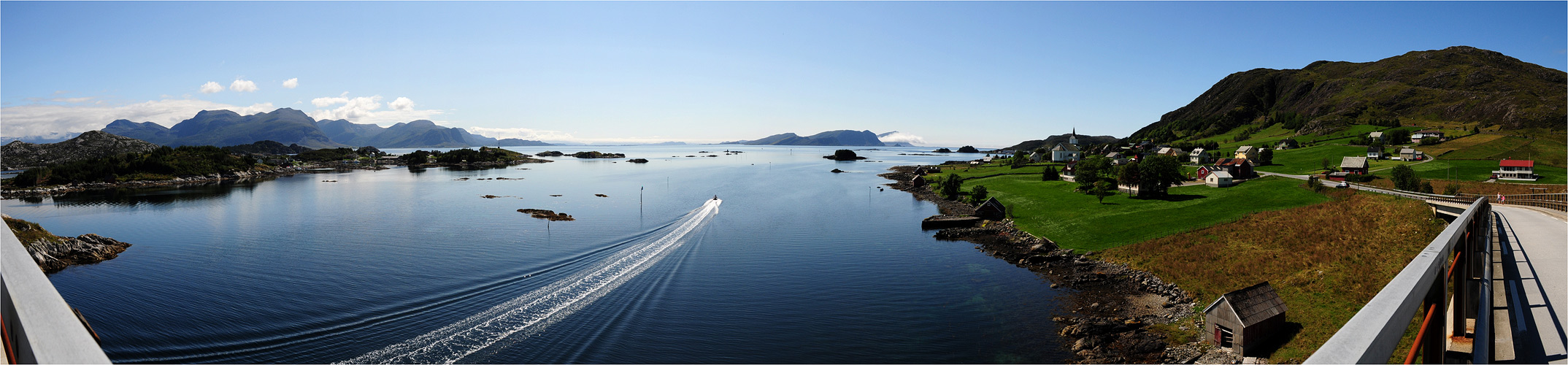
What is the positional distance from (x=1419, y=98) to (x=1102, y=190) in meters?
151

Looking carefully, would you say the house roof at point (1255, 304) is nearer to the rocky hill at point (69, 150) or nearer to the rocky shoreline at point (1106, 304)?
the rocky shoreline at point (1106, 304)

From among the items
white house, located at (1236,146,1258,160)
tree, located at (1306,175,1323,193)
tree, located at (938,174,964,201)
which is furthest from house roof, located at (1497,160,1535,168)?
tree, located at (938,174,964,201)

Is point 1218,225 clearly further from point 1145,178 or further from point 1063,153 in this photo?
point 1063,153

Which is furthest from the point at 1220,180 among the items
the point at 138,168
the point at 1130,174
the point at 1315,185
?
the point at 138,168

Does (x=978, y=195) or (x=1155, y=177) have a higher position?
(x=1155, y=177)

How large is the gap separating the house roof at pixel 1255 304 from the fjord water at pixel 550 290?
545cm

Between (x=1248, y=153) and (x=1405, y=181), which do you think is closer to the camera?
(x=1405, y=181)

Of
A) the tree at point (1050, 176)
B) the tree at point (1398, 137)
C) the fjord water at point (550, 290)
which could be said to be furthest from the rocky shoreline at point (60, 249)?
the tree at point (1398, 137)

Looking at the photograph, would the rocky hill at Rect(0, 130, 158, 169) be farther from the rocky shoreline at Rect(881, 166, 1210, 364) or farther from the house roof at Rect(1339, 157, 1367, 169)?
the house roof at Rect(1339, 157, 1367, 169)

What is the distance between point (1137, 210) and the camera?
44.1 meters

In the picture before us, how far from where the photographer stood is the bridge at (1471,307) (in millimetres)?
2738

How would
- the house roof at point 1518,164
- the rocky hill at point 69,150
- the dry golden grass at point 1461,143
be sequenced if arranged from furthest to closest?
the rocky hill at point 69,150, the dry golden grass at point 1461,143, the house roof at point 1518,164

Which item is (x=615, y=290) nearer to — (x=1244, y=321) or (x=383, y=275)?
(x=383, y=275)

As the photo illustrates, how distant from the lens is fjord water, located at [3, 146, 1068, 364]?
825 inches
